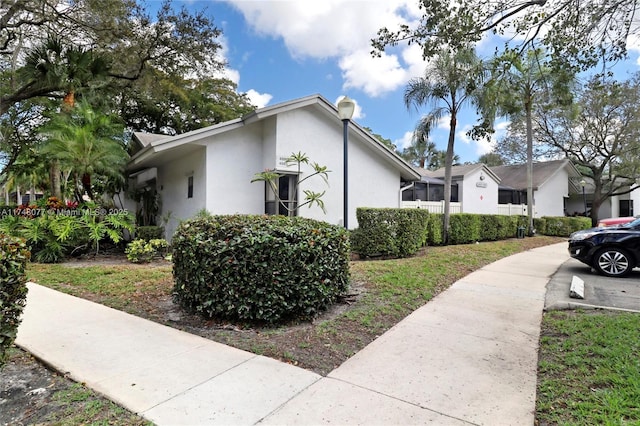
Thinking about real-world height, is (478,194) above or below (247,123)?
below

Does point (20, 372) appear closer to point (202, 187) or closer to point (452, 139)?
point (202, 187)

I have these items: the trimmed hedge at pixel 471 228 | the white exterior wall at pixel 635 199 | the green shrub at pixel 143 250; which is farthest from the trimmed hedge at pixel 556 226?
the green shrub at pixel 143 250

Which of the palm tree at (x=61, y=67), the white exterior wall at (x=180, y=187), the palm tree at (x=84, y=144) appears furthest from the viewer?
the palm tree at (x=61, y=67)

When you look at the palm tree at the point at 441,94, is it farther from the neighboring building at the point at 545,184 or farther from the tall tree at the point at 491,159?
the tall tree at the point at 491,159

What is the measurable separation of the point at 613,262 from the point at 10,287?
10.9m

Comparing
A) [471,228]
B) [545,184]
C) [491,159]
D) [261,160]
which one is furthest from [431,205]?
[491,159]

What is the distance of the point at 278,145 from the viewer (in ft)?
35.5

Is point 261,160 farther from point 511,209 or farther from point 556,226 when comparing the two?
point 511,209

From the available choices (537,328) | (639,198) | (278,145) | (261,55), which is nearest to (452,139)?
(278,145)

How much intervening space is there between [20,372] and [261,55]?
14.1 m

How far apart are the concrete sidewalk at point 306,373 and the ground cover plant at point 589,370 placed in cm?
16

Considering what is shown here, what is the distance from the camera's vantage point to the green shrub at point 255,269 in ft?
14.5

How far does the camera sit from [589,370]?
11.2 feet

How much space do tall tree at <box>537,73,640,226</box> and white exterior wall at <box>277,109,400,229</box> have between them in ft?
44.9
